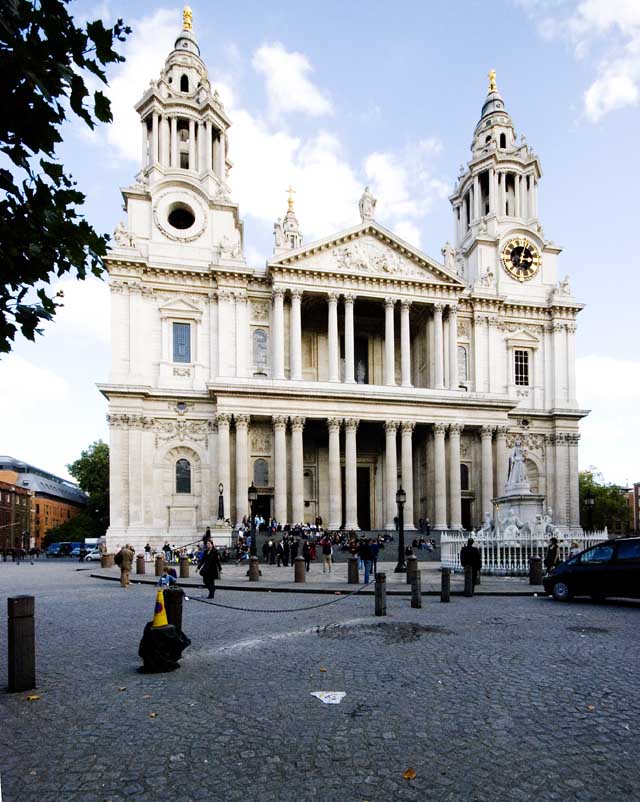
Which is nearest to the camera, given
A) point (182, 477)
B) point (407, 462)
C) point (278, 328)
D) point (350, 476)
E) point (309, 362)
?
point (350, 476)

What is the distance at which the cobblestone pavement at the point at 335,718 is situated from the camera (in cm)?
512

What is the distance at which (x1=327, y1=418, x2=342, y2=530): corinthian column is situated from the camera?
41062mm

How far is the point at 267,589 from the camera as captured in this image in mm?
20156

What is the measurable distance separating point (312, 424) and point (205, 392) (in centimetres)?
764

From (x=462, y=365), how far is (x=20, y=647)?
142 ft

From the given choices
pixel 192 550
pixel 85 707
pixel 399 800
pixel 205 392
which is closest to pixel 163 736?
pixel 85 707

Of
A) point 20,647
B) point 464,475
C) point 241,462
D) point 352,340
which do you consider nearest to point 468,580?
point 20,647

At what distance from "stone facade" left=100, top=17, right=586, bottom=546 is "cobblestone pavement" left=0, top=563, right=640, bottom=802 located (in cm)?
2988

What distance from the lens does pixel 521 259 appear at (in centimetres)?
5181

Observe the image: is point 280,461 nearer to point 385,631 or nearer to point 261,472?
point 261,472

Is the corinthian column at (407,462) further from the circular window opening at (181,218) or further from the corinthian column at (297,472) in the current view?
the circular window opening at (181,218)

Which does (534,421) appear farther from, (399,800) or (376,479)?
(399,800)

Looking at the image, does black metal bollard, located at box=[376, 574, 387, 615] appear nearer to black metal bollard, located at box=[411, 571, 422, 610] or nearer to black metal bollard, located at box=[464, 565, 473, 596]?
black metal bollard, located at box=[411, 571, 422, 610]

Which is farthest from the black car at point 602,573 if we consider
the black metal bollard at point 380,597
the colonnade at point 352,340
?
the colonnade at point 352,340
